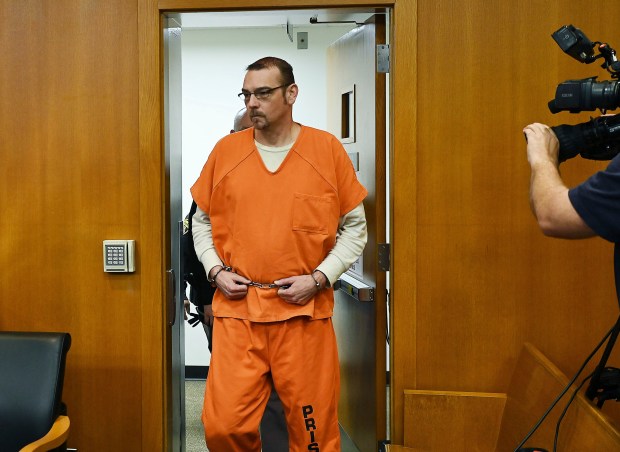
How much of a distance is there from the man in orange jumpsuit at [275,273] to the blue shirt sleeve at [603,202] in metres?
1.03

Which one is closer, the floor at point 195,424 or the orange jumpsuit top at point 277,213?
the orange jumpsuit top at point 277,213

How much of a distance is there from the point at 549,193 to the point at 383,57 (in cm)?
120

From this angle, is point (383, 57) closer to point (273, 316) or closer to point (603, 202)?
point (273, 316)

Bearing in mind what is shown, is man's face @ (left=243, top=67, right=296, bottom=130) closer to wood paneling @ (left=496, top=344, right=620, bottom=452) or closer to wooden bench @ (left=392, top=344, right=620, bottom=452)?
wooden bench @ (left=392, top=344, right=620, bottom=452)

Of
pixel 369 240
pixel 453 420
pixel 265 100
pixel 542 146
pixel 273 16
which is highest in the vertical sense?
pixel 273 16

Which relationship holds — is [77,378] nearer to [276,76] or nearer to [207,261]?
[207,261]

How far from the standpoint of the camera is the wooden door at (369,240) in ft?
9.06

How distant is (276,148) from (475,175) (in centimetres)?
71

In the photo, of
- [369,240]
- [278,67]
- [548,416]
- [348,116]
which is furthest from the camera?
[348,116]

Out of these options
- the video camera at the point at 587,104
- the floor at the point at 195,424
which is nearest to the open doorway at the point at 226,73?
the floor at the point at 195,424

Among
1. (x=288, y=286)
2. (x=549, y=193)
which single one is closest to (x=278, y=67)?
(x=288, y=286)

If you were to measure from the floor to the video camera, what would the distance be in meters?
1.96

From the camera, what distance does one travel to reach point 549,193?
5.36 ft

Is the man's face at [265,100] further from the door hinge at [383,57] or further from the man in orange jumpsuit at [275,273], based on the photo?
the door hinge at [383,57]
